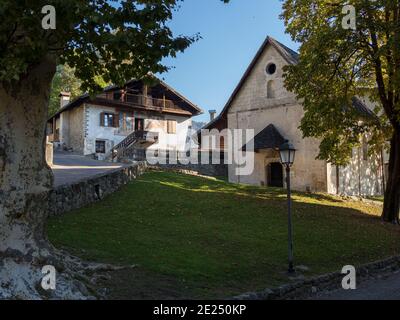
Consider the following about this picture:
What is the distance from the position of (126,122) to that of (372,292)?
36100 mm

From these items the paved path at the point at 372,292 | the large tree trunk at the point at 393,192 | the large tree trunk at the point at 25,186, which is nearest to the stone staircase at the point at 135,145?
the large tree trunk at the point at 393,192

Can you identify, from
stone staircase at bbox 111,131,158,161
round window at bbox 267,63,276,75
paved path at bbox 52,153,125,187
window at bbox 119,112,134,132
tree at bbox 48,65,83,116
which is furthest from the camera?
tree at bbox 48,65,83,116

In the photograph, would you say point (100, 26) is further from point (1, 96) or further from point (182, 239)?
point (182, 239)

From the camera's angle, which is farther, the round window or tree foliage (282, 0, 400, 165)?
the round window

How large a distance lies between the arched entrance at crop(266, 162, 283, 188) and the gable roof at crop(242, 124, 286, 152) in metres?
1.74

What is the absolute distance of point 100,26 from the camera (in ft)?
20.5

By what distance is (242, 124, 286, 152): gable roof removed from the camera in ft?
87.3

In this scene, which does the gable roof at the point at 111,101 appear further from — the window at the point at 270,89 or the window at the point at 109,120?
the window at the point at 270,89

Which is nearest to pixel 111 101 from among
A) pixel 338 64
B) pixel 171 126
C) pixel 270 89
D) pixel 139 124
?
pixel 139 124

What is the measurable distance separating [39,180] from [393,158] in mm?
15768

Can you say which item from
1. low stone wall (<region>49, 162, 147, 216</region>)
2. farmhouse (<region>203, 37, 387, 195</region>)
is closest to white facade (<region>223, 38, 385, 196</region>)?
farmhouse (<region>203, 37, 387, 195</region>)

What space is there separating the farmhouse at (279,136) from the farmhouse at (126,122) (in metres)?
13.2

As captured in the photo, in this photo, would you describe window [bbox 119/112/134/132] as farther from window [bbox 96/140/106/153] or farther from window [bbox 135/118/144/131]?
window [bbox 96/140/106/153]

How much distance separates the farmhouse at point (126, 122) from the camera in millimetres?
40250
